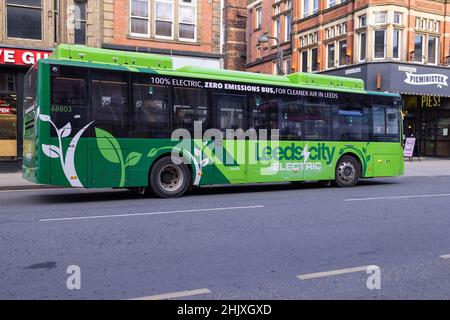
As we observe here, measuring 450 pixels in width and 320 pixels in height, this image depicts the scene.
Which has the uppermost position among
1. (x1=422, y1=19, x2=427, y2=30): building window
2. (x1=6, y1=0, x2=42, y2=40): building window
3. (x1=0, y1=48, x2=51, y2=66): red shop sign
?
(x1=422, y1=19, x2=427, y2=30): building window

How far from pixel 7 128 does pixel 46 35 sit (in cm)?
425

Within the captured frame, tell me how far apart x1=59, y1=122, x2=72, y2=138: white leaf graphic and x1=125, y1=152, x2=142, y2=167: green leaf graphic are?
1454 mm

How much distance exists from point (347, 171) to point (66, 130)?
28.2 feet

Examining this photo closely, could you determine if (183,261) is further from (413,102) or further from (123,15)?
(413,102)

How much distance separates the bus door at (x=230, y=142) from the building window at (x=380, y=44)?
17871mm

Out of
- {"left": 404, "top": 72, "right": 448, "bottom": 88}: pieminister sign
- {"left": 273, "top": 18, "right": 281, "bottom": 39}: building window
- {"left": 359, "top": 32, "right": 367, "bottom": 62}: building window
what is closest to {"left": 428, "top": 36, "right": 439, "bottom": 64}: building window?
{"left": 404, "top": 72, "right": 448, "bottom": 88}: pieminister sign

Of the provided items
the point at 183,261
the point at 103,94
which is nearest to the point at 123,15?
the point at 103,94

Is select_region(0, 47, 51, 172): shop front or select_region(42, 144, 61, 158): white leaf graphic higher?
select_region(0, 47, 51, 172): shop front

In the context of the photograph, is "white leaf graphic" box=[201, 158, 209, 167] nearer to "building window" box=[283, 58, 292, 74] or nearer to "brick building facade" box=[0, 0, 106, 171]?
"brick building facade" box=[0, 0, 106, 171]

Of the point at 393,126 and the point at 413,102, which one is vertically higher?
the point at 413,102

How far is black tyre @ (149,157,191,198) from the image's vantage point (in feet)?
35.4

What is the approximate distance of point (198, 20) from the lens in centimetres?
2222

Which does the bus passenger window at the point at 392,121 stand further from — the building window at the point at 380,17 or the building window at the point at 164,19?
the building window at the point at 380,17

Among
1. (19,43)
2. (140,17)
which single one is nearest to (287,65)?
(140,17)
